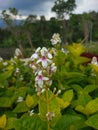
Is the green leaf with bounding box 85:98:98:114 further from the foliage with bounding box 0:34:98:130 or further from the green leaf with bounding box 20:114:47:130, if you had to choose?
the green leaf with bounding box 20:114:47:130

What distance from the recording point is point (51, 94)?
1497 millimetres

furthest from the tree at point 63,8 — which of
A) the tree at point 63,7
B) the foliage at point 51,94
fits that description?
the foliage at point 51,94

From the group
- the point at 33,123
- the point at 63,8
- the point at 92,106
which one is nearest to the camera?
the point at 33,123

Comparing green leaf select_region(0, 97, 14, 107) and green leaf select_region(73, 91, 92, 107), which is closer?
green leaf select_region(73, 91, 92, 107)

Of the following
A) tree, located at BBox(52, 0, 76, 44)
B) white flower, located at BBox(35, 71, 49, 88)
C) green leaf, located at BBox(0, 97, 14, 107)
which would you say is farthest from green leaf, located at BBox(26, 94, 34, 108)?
tree, located at BBox(52, 0, 76, 44)

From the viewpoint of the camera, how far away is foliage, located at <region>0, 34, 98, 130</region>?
1453mm

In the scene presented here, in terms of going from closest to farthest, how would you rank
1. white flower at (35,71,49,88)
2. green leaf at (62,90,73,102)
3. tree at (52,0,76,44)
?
white flower at (35,71,49,88)
green leaf at (62,90,73,102)
tree at (52,0,76,44)

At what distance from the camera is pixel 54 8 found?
27.6m

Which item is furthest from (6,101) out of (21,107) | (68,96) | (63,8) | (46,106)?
(63,8)

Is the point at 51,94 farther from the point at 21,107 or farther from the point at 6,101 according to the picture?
the point at 6,101

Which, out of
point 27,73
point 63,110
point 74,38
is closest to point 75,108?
point 63,110

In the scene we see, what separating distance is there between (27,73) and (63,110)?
33.1 inches

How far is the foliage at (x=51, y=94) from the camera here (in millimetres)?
1453

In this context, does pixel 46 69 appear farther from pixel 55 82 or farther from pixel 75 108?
pixel 55 82
